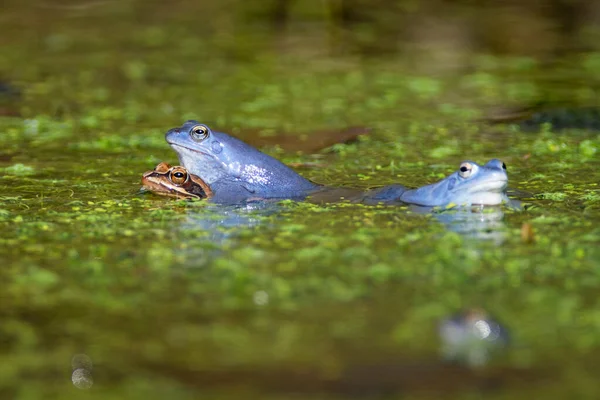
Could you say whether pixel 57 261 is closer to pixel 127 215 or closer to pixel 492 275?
pixel 127 215

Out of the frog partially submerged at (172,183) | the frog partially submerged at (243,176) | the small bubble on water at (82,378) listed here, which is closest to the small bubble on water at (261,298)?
the small bubble on water at (82,378)

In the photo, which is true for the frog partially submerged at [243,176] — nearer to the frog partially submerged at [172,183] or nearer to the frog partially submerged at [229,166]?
the frog partially submerged at [229,166]

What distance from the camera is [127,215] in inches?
257

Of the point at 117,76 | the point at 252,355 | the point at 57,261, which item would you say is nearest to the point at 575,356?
the point at 252,355

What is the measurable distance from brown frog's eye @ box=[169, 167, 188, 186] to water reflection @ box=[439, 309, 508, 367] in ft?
10.1

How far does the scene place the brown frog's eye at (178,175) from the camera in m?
7.24

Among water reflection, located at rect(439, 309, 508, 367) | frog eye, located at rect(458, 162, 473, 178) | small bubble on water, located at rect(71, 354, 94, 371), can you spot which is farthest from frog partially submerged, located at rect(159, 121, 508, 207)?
small bubble on water, located at rect(71, 354, 94, 371)

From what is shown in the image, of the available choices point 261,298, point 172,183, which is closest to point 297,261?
point 261,298

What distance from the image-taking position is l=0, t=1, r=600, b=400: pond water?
13.7ft

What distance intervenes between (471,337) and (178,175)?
3.32m

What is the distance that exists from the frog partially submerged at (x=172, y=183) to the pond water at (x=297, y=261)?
0.13 m

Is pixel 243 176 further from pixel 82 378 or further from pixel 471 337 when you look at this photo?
pixel 82 378

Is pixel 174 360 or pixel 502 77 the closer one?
pixel 174 360

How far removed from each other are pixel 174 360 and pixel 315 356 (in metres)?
0.59
